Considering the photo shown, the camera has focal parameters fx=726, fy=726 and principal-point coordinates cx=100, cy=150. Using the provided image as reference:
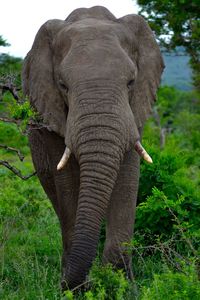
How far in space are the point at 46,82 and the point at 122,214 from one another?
1099mm

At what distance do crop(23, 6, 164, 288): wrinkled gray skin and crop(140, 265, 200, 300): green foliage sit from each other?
22.7 inches

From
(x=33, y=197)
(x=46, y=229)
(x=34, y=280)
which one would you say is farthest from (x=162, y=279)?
(x=33, y=197)

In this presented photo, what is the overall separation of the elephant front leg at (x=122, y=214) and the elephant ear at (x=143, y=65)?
335 millimetres

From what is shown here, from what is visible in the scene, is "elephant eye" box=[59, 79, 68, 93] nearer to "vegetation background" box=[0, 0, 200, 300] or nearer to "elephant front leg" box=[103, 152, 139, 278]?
"vegetation background" box=[0, 0, 200, 300]

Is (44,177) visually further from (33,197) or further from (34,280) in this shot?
(33,197)

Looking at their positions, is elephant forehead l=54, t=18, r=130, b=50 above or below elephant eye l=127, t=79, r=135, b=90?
above

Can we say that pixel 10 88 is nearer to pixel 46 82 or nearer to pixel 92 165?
pixel 46 82

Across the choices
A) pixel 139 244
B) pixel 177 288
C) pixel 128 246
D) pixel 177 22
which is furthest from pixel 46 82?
pixel 177 22

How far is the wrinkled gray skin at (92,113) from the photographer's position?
14.3 feet

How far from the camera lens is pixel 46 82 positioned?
526 cm

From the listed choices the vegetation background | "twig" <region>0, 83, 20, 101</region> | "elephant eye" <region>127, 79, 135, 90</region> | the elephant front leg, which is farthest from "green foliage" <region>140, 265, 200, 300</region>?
"twig" <region>0, 83, 20, 101</region>

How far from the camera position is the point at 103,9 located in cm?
546

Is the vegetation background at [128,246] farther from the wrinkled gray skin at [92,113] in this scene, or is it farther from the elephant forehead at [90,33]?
the elephant forehead at [90,33]

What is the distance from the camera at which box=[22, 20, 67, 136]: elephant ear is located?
16.9ft
